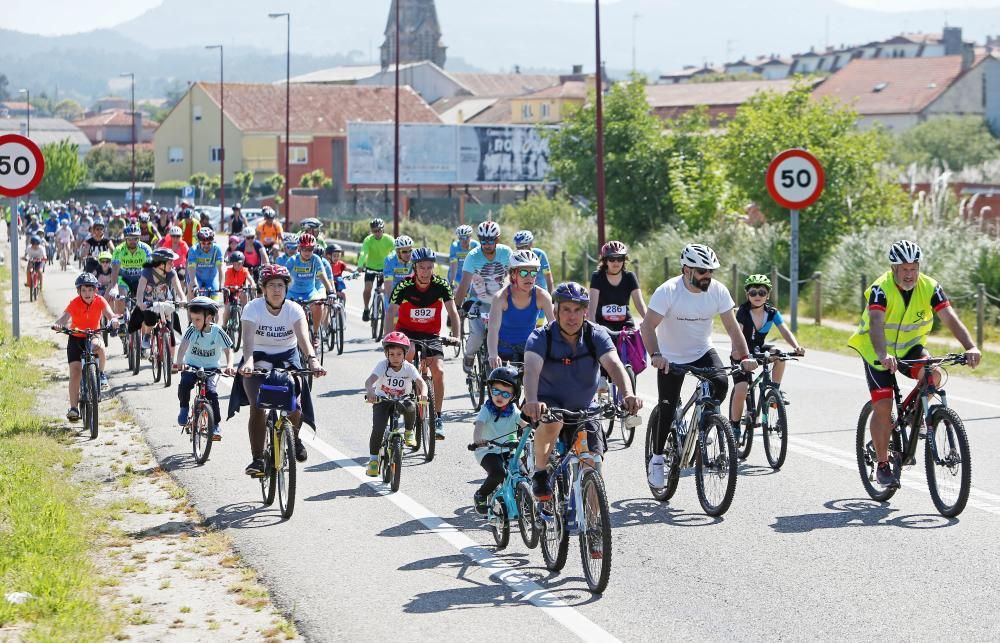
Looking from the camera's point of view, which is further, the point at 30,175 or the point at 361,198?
the point at 361,198

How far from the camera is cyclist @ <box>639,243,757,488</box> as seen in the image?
10.5m

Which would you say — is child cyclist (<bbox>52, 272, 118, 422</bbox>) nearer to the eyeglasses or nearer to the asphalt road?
the asphalt road

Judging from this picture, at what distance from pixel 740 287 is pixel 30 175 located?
14.5 metres

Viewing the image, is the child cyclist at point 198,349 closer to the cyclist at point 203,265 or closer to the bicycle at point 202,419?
the bicycle at point 202,419

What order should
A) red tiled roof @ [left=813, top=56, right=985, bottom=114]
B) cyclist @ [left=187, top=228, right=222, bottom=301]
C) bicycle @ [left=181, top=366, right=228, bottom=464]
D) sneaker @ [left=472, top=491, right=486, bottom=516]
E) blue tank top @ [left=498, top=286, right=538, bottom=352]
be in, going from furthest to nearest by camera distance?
red tiled roof @ [left=813, top=56, right=985, bottom=114] < cyclist @ [left=187, top=228, right=222, bottom=301] < bicycle @ [left=181, top=366, right=228, bottom=464] < blue tank top @ [left=498, top=286, right=538, bottom=352] < sneaker @ [left=472, top=491, right=486, bottom=516]

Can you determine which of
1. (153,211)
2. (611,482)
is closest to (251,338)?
(611,482)

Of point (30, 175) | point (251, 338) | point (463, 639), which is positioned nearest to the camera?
point (463, 639)

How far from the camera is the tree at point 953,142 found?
92.3 metres

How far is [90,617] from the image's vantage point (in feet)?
25.1

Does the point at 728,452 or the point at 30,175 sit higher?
the point at 30,175

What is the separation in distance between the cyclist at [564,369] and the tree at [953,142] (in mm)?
84952

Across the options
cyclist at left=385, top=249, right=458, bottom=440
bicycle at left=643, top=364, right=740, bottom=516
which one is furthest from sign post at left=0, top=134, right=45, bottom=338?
bicycle at left=643, top=364, right=740, bottom=516

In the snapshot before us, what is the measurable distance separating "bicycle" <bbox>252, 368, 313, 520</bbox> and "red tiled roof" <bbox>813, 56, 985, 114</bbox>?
104928 mm

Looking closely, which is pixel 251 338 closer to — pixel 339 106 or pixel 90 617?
pixel 90 617
